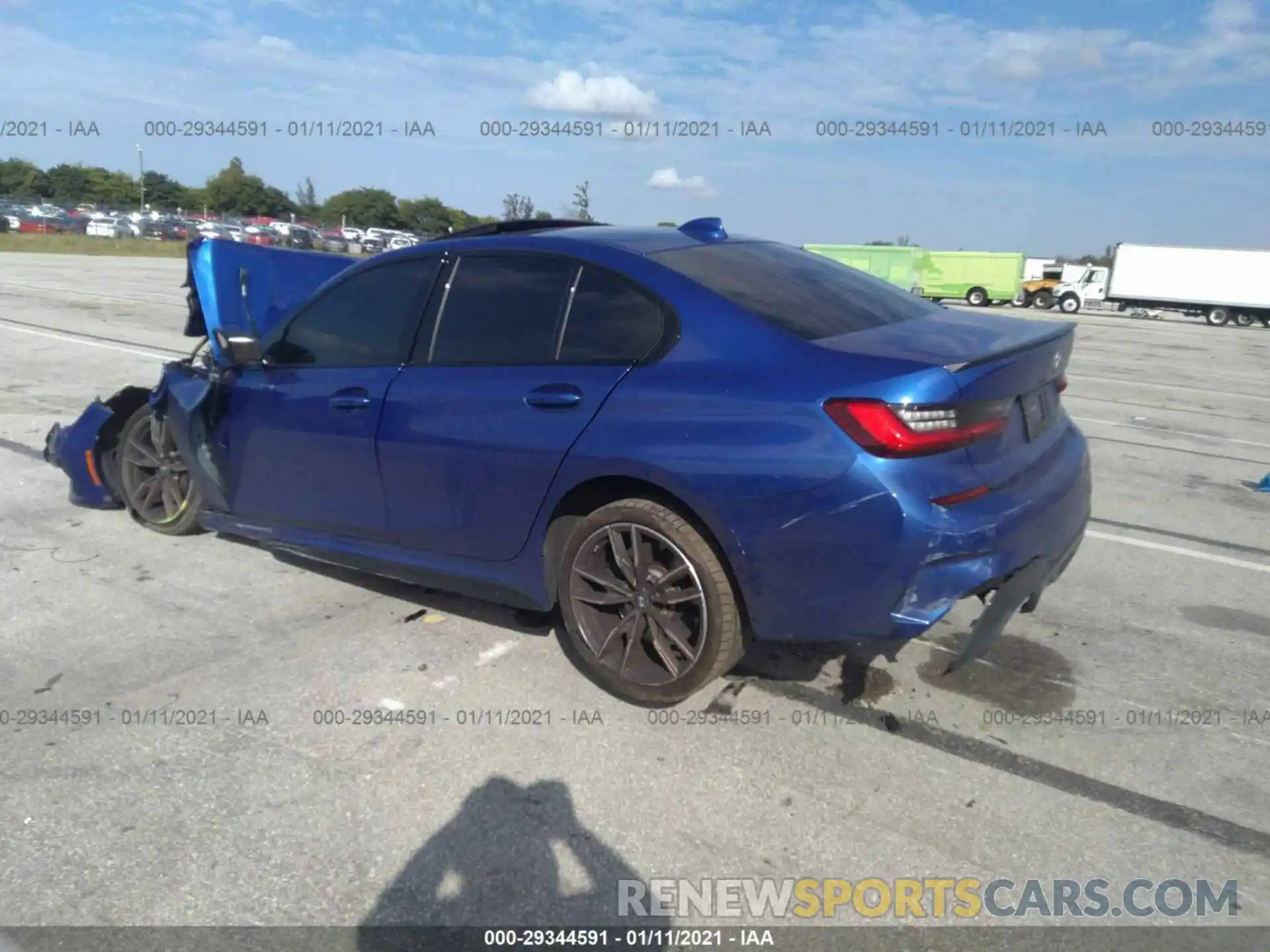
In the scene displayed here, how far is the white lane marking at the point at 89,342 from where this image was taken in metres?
11.8

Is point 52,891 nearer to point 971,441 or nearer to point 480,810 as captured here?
point 480,810

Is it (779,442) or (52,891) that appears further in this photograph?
(779,442)

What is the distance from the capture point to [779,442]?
311 cm

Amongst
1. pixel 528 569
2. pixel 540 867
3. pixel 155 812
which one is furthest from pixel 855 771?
pixel 155 812

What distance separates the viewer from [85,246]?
4259 cm

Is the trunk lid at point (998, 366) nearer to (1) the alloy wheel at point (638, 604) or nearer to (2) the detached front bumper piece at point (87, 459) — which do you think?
(1) the alloy wheel at point (638, 604)

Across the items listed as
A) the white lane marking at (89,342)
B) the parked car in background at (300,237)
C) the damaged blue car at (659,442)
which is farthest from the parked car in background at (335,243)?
the damaged blue car at (659,442)

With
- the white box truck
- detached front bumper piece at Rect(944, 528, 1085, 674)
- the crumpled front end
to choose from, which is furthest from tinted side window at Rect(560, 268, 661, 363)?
the white box truck

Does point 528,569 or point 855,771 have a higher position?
point 528,569

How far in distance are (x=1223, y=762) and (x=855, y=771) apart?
1232mm

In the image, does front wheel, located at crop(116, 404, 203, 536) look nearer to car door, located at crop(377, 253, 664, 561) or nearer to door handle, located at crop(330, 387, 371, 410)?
door handle, located at crop(330, 387, 371, 410)

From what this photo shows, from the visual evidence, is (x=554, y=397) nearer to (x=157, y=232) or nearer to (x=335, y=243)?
(x=335, y=243)

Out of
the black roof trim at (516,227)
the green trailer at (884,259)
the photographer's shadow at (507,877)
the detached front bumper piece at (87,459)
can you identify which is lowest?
the photographer's shadow at (507,877)

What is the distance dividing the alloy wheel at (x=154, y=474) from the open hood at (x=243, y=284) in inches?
23.5
